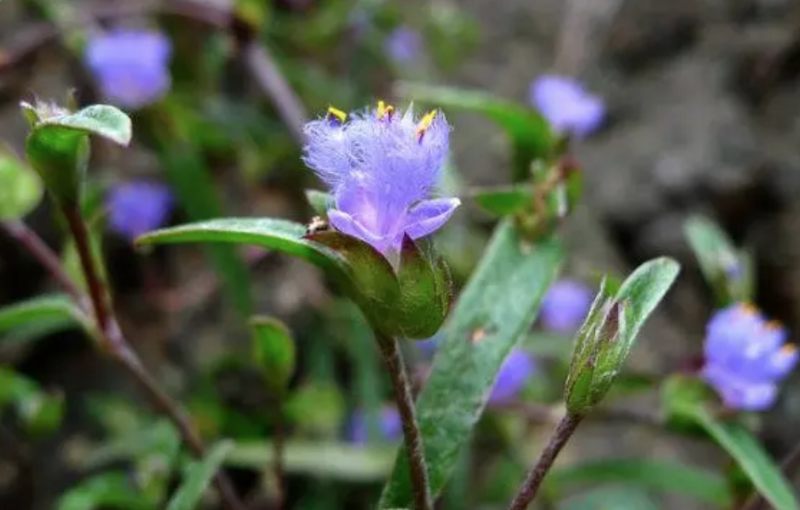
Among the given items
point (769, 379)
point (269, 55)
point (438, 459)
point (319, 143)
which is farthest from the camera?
point (269, 55)

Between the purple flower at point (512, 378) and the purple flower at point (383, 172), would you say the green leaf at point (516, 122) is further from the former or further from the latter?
the purple flower at point (383, 172)

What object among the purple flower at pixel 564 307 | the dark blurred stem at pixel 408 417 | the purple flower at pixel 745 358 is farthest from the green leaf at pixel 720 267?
the dark blurred stem at pixel 408 417

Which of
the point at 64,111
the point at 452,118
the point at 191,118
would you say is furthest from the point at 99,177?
the point at 64,111

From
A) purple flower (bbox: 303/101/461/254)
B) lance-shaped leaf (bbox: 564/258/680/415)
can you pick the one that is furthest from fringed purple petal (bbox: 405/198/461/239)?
lance-shaped leaf (bbox: 564/258/680/415)

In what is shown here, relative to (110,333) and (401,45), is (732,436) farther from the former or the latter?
(401,45)

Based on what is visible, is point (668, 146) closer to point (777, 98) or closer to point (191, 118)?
point (777, 98)

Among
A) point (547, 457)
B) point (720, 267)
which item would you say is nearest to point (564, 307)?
point (720, 267)

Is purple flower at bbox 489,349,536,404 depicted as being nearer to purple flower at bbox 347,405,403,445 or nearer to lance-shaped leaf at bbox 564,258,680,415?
purple flower at bbox 347,405,403,445
